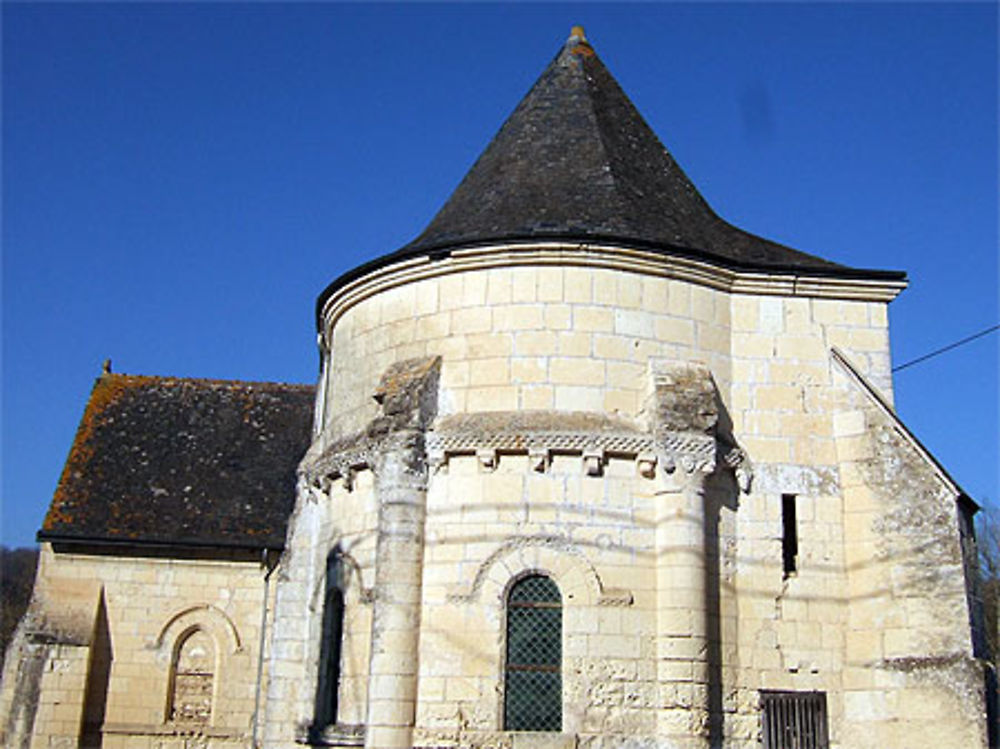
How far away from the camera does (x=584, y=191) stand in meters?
13.4

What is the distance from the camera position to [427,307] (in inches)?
511

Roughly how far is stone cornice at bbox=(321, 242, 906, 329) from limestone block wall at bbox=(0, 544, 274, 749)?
27.6 feet

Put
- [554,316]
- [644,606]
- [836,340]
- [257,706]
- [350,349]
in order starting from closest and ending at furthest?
[644,606], [554,316], [836,340], [350,349], [257,706]

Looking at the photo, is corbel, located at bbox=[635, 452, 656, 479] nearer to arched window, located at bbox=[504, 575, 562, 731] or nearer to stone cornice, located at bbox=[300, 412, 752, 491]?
Answer: stone cornice, located at bbox=[300, 412, 752, 491]

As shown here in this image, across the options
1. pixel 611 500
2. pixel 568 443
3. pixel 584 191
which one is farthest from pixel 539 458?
pixel 584 191

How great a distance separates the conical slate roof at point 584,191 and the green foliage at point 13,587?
16.4m

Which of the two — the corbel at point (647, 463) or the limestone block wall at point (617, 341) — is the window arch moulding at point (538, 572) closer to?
the corbel at point (647, 463)

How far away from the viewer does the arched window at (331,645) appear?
13.0 metres

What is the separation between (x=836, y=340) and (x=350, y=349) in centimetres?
623

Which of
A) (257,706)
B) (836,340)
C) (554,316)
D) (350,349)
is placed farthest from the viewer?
(257,706)

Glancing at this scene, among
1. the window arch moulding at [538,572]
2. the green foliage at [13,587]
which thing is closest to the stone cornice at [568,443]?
the window arch moulding at [538,572]

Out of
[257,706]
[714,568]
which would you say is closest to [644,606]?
[714,568]

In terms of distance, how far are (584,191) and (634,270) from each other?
1518 mm

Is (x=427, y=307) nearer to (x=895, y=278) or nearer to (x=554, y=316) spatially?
(x=554, y=316)
